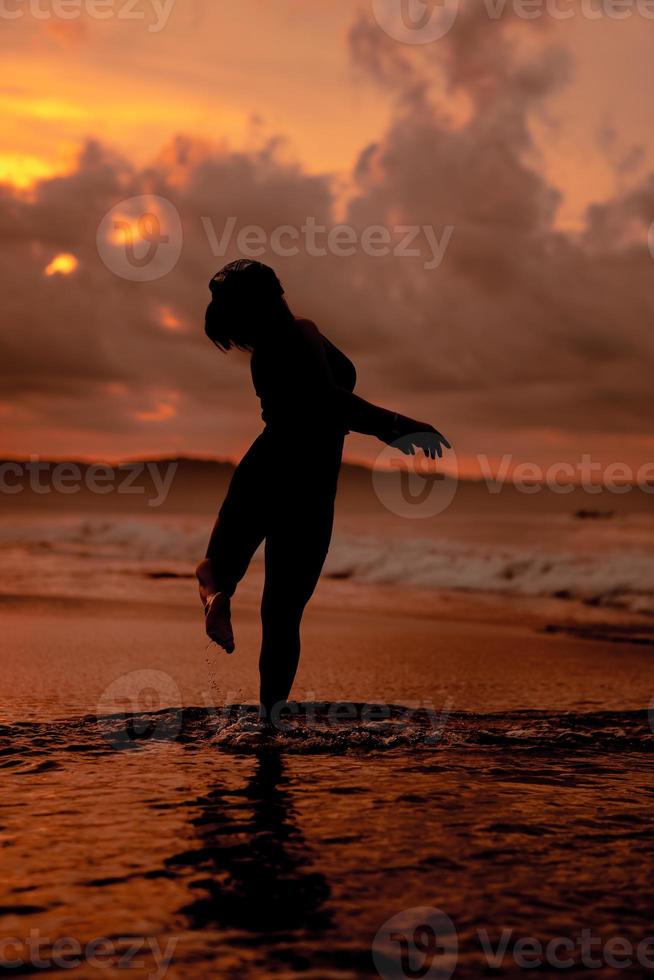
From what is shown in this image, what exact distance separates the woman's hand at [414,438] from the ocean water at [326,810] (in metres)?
1.15

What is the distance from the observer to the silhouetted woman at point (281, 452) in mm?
4180

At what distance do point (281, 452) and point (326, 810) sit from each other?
165 cm

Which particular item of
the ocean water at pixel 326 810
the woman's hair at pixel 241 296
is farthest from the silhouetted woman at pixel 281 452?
the ocean water at pixel 326 810

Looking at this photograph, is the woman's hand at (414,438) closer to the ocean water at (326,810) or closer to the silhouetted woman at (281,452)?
the silhouetted woman at (281,452)

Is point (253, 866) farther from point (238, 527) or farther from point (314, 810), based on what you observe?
point (238, 527)

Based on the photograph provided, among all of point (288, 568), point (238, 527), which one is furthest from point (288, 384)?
point (288, 568)

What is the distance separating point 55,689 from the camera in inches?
205

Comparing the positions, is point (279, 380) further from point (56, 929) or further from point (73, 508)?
point (73, 508)

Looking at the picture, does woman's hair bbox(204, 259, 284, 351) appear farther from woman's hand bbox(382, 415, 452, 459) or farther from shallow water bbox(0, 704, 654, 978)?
shallow water bbox(0, 704, 654, 978)

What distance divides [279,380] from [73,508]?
41.7 metres

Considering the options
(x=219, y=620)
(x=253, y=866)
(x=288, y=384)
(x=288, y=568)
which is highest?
(x=288, y=384)

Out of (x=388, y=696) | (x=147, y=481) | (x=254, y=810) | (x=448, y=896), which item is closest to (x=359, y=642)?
(x=388, y=696)

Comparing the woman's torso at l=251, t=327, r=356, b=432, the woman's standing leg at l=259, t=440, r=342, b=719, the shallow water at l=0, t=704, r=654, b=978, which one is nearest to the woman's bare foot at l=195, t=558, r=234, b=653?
the woman's standing leg at l=259, t=440, r=342, b=719

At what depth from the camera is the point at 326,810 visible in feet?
10.2
